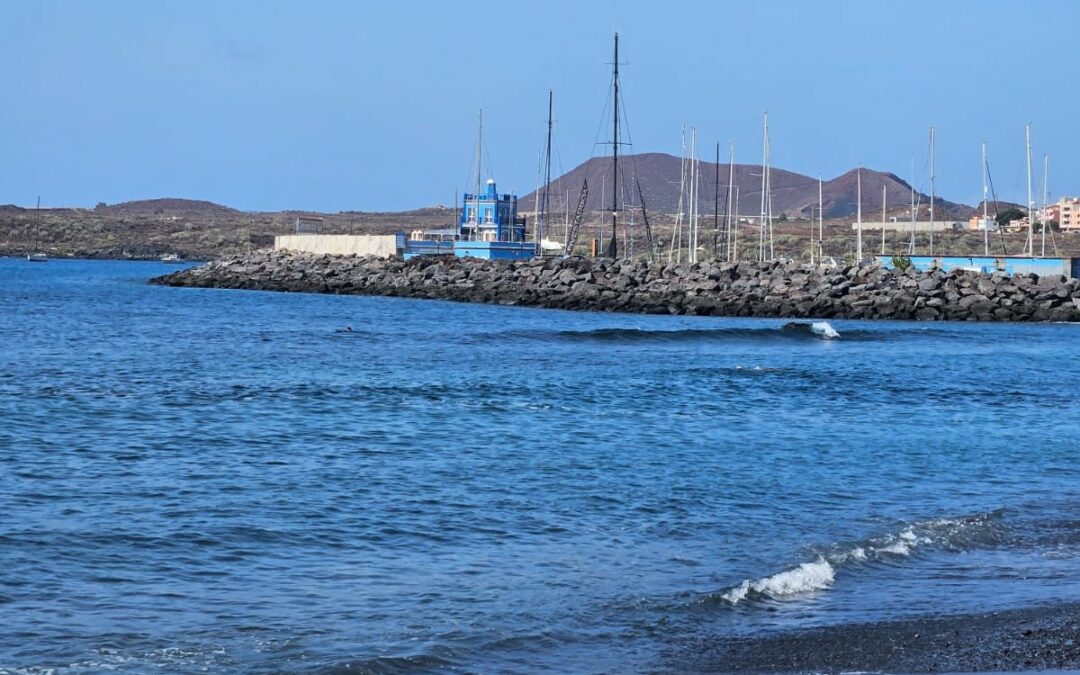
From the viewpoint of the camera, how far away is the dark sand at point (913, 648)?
8180 mm

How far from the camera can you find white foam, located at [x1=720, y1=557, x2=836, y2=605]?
10.1 metres

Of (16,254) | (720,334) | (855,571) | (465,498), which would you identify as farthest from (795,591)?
(16,254)

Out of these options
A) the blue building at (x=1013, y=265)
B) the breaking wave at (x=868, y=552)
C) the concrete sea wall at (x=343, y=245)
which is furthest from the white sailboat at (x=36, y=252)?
the breaking wave at (x=868, y=552)

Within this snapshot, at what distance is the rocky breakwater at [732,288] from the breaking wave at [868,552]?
3713cm

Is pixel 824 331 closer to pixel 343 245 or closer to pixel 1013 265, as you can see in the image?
pixel 1013 265

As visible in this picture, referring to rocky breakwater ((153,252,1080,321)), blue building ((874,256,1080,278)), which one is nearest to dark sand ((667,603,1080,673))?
rocky breakwater ((153,252,1080,321))

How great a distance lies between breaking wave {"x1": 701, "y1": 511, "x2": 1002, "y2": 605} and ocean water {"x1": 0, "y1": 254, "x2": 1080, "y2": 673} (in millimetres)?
39

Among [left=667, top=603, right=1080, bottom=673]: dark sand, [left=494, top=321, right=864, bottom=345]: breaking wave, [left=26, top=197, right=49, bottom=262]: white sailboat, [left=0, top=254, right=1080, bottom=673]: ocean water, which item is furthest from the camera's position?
[left=26, top=197, right=49, bottom=262]: white sailboat

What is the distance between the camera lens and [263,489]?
45.6ft

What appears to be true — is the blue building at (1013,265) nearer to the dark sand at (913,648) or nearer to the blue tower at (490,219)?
the blue tower at (490,219)

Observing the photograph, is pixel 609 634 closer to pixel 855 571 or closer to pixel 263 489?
pixel 855 571

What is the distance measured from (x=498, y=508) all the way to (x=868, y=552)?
363 centimetres

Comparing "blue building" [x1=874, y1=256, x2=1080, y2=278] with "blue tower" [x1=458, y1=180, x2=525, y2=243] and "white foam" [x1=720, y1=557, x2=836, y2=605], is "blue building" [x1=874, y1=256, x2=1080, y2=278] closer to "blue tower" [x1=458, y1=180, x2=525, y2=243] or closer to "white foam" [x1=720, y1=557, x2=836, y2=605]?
"blue tower" [x1=458, y1=180, x2=525, y2=243]

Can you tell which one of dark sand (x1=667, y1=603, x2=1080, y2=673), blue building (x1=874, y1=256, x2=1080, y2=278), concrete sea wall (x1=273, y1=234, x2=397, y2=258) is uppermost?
concrete sea wall (x1=273, y1=234, x2=397, y2=258)
